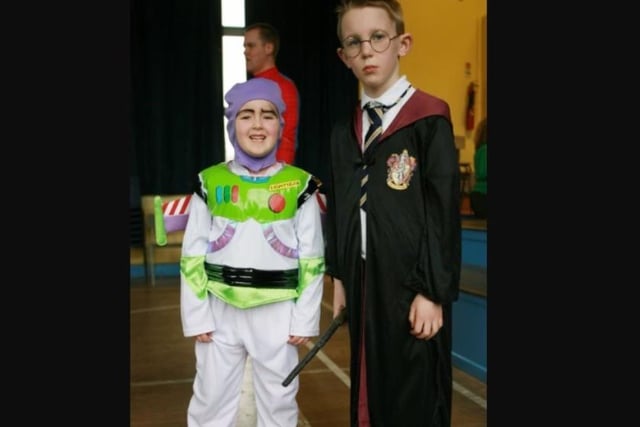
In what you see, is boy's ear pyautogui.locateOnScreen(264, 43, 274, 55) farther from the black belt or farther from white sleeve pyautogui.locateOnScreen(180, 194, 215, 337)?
the black belt

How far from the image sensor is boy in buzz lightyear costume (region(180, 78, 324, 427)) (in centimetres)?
205

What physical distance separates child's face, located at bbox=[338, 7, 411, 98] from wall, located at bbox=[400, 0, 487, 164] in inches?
211

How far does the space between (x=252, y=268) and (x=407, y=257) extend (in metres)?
0.53

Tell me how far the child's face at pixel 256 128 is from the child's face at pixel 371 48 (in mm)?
352

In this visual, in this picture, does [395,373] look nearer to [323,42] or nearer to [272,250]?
[272,250]

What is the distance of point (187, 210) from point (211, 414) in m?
0.72

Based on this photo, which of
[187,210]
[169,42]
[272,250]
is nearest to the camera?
[272,250]

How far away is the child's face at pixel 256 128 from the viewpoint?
2.05 meters

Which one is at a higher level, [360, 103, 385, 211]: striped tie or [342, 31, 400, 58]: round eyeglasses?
[342, 31, 400, 58]: round eyeglasses

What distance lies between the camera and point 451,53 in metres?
7.45

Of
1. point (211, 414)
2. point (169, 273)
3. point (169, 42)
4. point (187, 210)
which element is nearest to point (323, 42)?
point (169, 42)

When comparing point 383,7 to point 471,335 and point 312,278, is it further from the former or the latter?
point 471,335

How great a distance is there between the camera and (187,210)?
2.30m

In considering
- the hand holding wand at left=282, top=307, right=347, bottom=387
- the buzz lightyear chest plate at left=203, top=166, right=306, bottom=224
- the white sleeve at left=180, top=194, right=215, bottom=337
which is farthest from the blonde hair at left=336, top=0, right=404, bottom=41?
the hand holding wand at left=282, top=307, right=347, bottom=387
